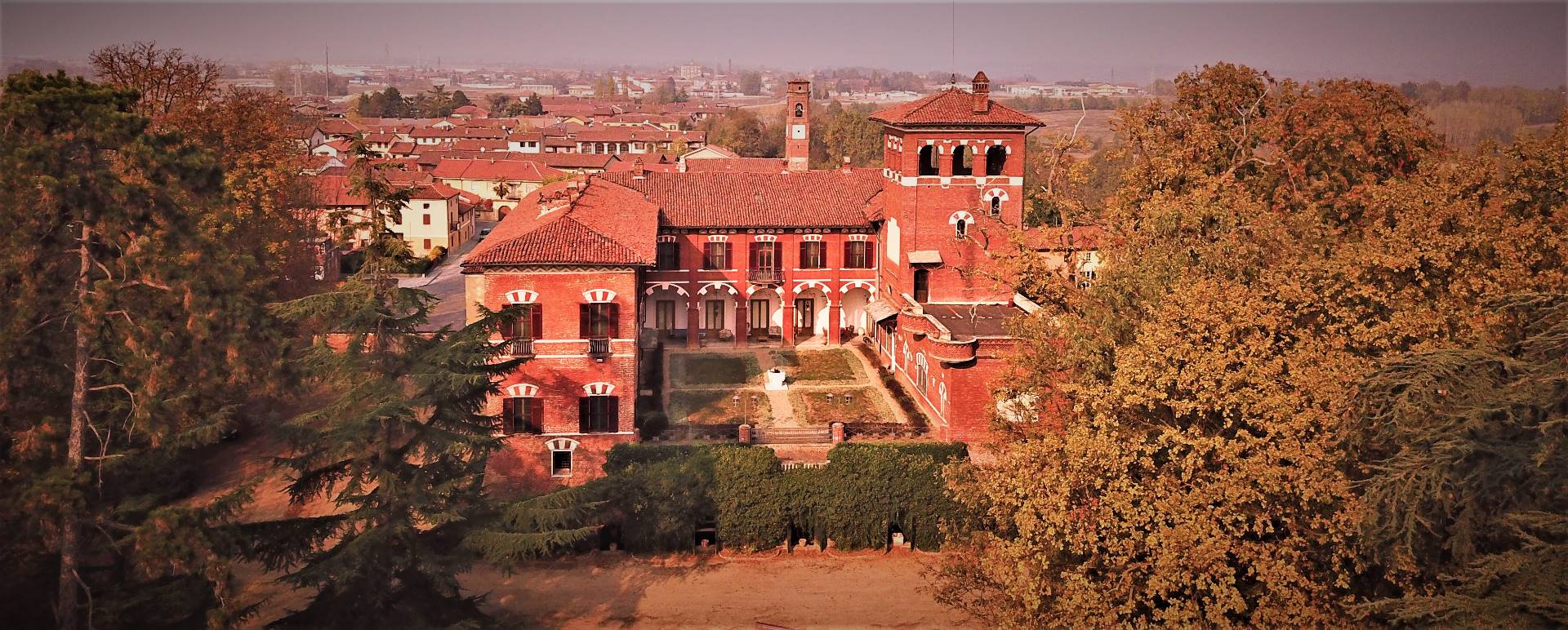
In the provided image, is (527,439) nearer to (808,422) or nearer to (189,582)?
(808,422)

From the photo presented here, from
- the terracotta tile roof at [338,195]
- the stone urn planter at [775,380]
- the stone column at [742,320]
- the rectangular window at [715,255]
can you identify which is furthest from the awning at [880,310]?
the terracotta tile roof at [338,195]

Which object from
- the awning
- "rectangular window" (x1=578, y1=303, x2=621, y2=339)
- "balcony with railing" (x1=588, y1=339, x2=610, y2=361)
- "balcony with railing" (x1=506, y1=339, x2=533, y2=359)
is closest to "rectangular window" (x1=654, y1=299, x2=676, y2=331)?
the awning

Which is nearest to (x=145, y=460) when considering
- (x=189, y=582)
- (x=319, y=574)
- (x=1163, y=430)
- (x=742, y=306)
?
(x=189, y=582)

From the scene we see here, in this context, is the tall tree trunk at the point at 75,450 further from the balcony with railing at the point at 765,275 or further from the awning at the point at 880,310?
the balcony with railing at the point at 765,275

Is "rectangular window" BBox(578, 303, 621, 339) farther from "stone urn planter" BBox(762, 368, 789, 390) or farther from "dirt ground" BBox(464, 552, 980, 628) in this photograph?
"stone urn planter" BBox(762, 368, 789, 390)

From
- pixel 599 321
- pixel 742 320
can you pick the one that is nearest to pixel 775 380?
pixel 742 320
